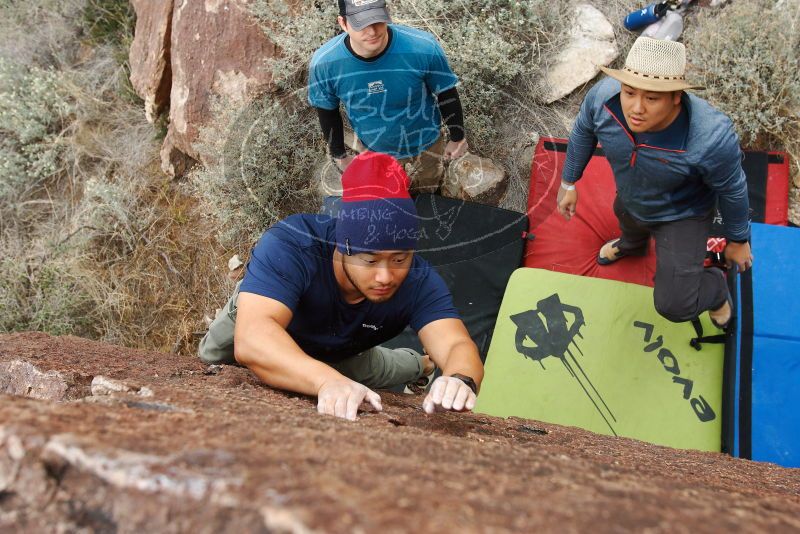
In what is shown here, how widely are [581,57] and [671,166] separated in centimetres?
207

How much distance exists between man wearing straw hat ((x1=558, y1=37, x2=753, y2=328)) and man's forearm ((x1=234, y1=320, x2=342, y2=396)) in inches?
65.7

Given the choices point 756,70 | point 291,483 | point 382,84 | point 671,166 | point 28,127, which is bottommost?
point 291,483

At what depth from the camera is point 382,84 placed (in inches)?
122

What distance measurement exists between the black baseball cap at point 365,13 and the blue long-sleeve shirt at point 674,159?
1058mm

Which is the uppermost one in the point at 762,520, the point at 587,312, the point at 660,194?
the point at 660,194

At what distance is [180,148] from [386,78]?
7.01 feet


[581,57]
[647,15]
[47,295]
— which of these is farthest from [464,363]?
[47,295]

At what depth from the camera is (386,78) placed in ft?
10.1

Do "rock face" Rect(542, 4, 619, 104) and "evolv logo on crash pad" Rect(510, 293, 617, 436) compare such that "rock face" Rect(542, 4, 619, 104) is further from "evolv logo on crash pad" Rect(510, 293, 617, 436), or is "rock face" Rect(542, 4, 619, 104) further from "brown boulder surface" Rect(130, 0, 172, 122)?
"brown boulder surface" Rect(130, 0, 172, 122)

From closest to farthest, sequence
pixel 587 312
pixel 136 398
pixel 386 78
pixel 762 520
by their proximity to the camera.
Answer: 1. pixel 762 520
2. pixel 136 398
3. pixel 386 78
4. pixel 587 312

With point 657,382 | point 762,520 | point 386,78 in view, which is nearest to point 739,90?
point 657,382

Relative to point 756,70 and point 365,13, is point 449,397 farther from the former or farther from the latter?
point 756,70

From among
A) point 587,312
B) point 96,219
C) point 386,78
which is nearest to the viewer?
point 386,78

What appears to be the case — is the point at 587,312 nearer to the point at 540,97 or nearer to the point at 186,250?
the point at 540,97
